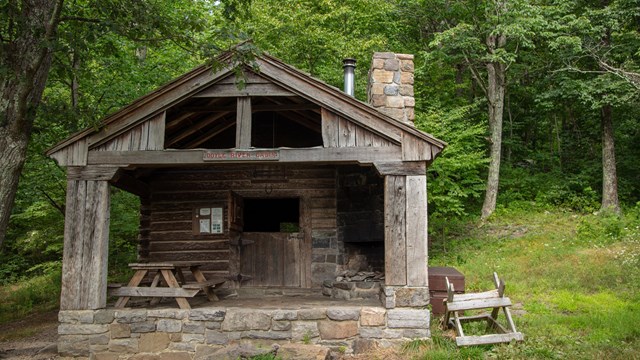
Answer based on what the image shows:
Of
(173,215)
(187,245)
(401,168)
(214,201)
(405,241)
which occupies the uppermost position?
(401,168)

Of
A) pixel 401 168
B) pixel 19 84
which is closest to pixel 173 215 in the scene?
pixel 19 84

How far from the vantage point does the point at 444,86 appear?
1944 centimetres

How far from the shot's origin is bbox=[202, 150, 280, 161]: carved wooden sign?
8031 millimetres

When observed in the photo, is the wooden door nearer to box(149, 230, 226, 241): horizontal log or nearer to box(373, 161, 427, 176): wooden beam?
box(149, 230, 226, 241): horizontal log

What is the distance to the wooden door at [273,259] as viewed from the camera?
10570 millimetres

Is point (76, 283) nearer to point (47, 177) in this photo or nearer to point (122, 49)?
point (47, 177)

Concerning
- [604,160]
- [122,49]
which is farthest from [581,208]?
[122,49]

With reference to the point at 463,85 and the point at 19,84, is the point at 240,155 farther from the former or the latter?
the point at 463,85

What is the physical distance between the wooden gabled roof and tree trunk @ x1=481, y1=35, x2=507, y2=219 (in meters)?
10.0

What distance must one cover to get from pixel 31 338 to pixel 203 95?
580 centimetres

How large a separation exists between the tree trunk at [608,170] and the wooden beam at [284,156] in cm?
1126

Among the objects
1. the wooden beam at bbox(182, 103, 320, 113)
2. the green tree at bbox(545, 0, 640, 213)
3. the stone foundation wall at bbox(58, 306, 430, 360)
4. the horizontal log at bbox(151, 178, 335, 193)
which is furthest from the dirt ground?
the green tree at bbox(545, 0, 640, 213)

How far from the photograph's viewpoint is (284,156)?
8.09m

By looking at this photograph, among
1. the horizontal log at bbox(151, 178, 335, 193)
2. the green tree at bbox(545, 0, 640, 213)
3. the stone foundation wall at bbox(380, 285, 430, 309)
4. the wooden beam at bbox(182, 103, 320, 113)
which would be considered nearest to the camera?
the stone foundation wall at bbox(380, 285, 430, 309)
